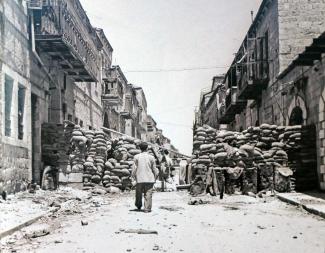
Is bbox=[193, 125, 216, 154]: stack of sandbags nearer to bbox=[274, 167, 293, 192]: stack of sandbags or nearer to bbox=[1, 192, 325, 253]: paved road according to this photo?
bbox=[274, 167, 293, 192]: stack of sandbags

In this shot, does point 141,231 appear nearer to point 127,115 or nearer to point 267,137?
point 267,137

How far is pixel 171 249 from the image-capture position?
4320mm

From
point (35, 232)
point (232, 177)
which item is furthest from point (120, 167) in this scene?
point (35, 232)

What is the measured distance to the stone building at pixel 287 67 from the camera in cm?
1105

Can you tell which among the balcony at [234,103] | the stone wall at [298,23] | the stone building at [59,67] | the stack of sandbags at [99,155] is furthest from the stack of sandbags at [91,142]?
the balcony at [234,103]

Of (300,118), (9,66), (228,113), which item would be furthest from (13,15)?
(228,113)

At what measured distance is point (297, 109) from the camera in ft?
43.7

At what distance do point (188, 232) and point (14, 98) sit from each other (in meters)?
6.64

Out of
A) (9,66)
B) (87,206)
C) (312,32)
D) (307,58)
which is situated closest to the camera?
(87,206)

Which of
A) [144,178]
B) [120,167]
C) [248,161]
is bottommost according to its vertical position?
[120,167]

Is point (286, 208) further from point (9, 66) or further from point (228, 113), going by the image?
point (228, 113)

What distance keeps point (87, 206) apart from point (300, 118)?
26.7ft

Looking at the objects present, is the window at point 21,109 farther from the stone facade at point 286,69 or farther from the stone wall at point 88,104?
the stone facade at point 286,69

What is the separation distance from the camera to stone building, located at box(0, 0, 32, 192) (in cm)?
923
